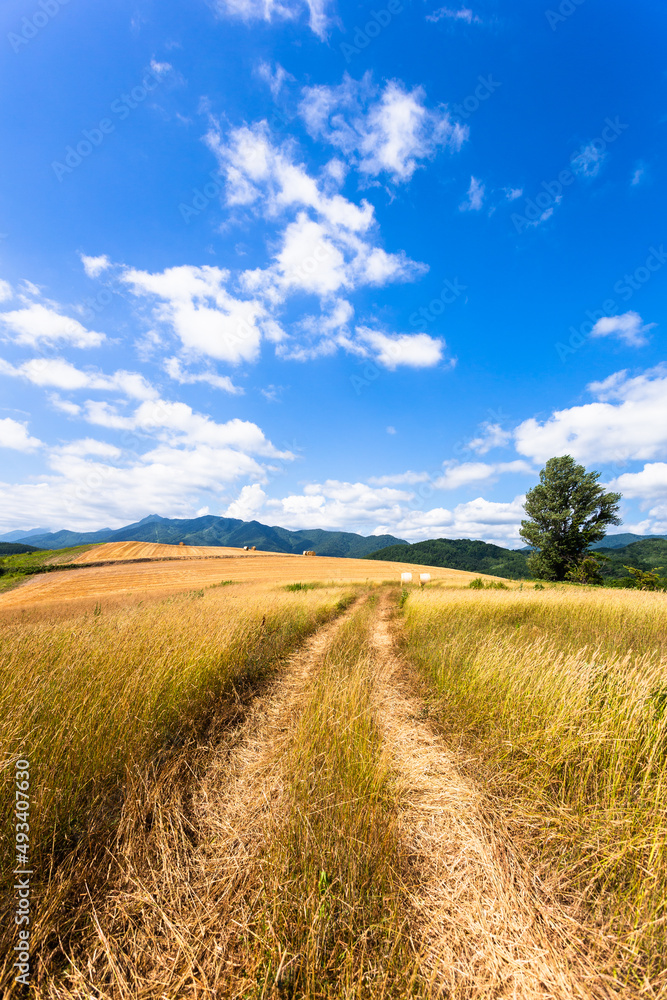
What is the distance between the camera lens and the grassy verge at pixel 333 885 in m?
2.13

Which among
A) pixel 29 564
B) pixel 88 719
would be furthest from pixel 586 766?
pixel 29 564

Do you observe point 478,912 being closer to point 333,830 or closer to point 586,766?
point 333,830

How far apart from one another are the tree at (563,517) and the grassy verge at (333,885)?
45349 millimetres

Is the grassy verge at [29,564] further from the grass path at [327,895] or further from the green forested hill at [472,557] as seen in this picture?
the green forested hill at [472,557]

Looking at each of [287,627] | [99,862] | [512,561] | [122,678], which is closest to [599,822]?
[99,862]

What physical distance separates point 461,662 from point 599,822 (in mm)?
3582

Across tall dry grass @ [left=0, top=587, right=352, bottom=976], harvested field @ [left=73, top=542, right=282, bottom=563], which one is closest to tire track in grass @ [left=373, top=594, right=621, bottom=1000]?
tall dry grass @ [left=0, top=587, right=352, bottom=976]

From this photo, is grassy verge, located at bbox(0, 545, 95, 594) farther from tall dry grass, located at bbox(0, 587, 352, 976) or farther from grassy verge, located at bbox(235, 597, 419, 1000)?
grassy verge, located at bbox(235, 597, 419, 1000)

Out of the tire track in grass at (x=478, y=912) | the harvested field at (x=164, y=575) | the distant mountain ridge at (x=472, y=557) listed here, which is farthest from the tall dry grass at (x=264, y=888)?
the distant mountain ridge at (x=472, y=557)

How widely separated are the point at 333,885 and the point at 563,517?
153 feet

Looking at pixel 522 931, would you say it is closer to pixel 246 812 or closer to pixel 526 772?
pixel 526 772

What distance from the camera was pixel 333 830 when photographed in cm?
302

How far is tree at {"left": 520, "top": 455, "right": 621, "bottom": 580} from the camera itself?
40.0 meters

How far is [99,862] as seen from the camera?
119 inches
